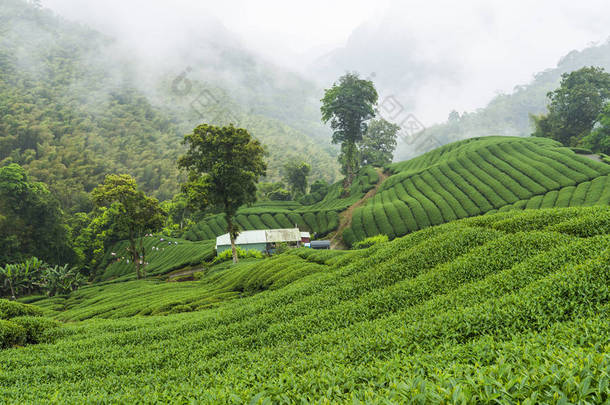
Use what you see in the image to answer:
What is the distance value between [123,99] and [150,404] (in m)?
136

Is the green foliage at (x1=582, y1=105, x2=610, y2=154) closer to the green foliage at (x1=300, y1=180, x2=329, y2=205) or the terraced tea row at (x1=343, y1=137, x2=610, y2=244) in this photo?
the terraced tea row at (x1=343, y1=137, x2=610, y2=244)

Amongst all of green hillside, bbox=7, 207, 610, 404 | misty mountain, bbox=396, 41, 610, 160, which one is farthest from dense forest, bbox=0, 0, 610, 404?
misty mountain, bbox=396, 41, 610, 160

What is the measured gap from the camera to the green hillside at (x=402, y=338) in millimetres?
3166

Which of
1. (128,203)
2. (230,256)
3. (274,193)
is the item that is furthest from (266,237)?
(274,193)

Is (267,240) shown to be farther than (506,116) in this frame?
No

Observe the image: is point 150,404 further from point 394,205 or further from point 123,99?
A: point 123,99

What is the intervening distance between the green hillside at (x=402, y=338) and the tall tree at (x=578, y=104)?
147 feet

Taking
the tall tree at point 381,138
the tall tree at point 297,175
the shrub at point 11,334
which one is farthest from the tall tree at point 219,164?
the tall tree at point 381,138

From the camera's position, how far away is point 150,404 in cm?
435

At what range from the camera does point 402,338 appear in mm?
5461

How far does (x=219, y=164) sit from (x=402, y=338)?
19.8 metres

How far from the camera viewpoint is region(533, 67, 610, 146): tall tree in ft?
133

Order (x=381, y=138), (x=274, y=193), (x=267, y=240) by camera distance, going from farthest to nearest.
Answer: (x=381, y=138)
(x=274, y=193)
(x=267, y=240)

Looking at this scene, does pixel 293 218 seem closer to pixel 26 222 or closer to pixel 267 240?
pixel 267 240
